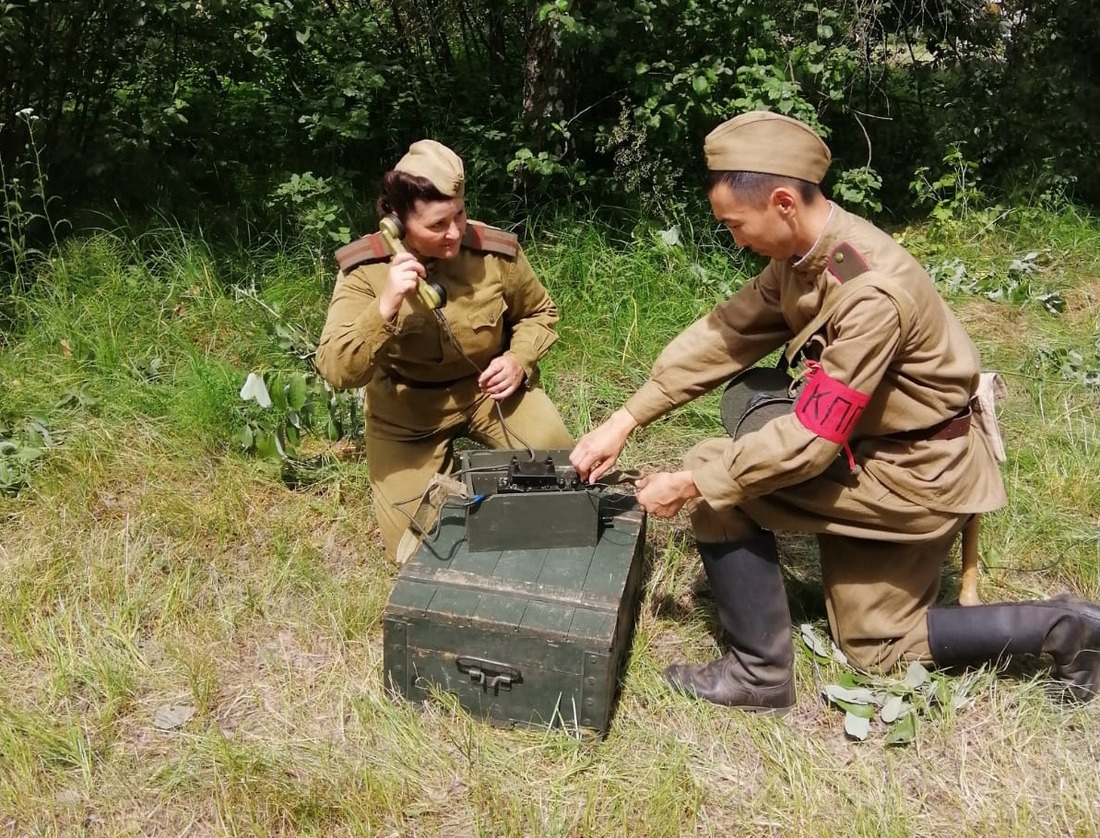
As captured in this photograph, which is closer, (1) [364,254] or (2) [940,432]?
(2) [940,432]

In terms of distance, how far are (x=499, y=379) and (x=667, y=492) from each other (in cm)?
103

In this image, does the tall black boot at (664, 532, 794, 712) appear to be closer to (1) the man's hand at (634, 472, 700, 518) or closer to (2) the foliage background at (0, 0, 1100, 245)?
(1) the man's hand at (634, 472, 700, 518)

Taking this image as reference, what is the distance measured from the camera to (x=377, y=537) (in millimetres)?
3951

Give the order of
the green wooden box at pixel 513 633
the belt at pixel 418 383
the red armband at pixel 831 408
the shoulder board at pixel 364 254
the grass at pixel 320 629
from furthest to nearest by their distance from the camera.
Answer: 1. the belt at pixel 418 383
2. the shoulder board at pixel 364 254
3. the green wooden box at pixel 513 633
4. the grass at pixel 320 629
5. the red armband at pixel 831 408

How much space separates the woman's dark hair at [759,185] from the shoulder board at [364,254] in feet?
4.54

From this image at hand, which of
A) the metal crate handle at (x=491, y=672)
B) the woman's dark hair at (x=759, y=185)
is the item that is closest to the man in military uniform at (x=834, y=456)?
the woman's dark hair at (x=759, y=185)

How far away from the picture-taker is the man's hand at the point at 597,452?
3133 mm

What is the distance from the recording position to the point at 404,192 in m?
3.36

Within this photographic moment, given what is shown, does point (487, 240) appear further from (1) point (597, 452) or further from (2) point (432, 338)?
(1) point (597, 452)

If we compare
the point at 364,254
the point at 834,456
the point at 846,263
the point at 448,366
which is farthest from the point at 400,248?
the point at 834,456

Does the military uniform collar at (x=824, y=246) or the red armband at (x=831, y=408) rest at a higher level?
the military uniform collar at (x=824, y=246)

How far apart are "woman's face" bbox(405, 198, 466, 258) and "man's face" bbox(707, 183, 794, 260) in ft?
3.26

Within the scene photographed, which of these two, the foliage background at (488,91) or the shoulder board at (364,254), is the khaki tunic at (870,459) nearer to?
the shoulder board at (364,254)

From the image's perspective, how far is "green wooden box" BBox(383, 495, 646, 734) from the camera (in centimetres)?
284
